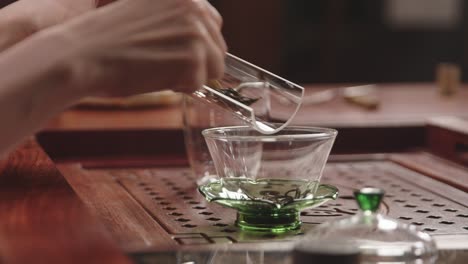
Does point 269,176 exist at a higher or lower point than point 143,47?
lower

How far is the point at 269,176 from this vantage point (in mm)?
1225

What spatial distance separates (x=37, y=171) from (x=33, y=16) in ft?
0.79

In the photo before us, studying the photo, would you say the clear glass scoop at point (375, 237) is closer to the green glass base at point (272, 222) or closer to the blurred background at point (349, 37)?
the green glass base at point (272, 222)

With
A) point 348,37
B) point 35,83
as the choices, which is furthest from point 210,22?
point 348,37

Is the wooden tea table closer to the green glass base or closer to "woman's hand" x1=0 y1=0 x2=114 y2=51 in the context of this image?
the green glass base

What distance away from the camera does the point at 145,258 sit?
3.18 feet

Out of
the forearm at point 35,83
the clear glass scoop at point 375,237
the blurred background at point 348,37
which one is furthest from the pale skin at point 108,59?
the blurred background at point 348,37

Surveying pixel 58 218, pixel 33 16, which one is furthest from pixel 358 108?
pixel 58 218

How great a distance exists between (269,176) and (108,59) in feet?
1.04

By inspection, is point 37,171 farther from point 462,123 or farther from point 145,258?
point 462,123

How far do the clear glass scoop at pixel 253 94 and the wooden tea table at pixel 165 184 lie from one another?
138 millimetres

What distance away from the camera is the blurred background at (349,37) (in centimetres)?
471

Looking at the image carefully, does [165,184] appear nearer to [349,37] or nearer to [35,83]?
[35,83]

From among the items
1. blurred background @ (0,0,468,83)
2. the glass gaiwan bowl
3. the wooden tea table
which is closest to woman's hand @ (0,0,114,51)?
the wooden tea table
